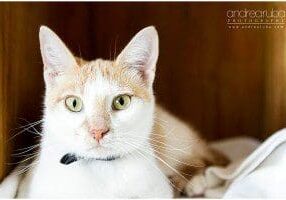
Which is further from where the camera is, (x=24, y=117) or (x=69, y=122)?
(x=24, y=117)

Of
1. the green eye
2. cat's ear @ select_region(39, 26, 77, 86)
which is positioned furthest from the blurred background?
the green eye

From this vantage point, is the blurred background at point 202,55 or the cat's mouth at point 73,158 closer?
the cat's mouth at point 73,158

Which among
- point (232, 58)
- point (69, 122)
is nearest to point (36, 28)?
point (69, 122)

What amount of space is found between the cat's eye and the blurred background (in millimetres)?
365

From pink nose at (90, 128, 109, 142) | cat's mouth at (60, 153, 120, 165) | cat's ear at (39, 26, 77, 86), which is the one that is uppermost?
cat's ear at (39, 26, 77, 86)

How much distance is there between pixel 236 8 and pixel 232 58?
24cm

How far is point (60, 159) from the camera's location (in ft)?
3.82

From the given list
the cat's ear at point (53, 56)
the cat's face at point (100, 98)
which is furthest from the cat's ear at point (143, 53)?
the cat's ear at point (53, 56)

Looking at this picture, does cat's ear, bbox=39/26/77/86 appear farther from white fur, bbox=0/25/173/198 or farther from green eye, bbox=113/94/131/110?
green eye, bbox=113/94/131/110

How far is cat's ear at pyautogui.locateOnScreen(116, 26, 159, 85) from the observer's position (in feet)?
3.74

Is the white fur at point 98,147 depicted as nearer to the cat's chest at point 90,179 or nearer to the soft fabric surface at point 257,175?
the cat's chest at point 90,179

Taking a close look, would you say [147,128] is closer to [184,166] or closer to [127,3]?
[184,166]

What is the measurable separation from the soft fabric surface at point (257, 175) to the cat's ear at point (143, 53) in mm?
305

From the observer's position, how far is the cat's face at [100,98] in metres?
1.08
